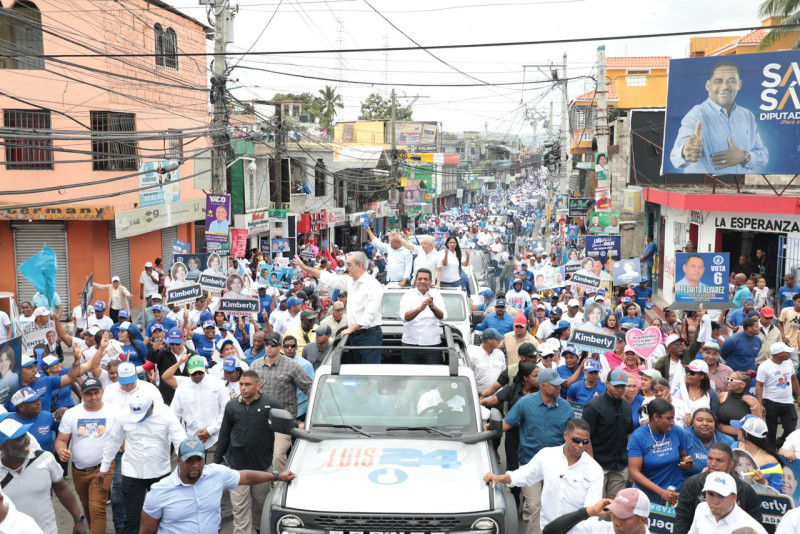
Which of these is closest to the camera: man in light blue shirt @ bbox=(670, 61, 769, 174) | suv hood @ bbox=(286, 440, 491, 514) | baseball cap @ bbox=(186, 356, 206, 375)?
suv hood @ bbox=(286, 440, 491, 514)

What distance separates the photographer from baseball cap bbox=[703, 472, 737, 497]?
529 centimetres

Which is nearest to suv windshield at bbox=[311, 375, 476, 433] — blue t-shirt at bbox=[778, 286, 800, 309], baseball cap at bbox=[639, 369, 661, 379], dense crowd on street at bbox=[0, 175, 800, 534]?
dense crowd on street at bbox=[0, 175, 800, 534]

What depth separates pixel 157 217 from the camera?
27641mm

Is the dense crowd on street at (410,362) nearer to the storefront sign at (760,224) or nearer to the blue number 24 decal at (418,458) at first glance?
the blue number 24 decal at (418,458)

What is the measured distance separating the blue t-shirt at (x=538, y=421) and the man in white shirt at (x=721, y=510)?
216cm

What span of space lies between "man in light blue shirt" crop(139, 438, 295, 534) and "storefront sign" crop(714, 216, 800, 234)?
17.9 metres

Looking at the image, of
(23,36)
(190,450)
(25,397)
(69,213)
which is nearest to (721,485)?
(190,450)

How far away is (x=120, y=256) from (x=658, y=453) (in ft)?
74.2

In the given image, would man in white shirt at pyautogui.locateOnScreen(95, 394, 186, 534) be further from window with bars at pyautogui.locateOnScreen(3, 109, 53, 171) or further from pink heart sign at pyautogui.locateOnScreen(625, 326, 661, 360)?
window with bars at pyautogui.locateOnScreen(3, 109, 53, 171)

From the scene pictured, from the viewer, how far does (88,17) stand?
80.9 ft

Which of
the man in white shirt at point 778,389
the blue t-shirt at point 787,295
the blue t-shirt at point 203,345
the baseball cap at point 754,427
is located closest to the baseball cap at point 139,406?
the blue t-shirt at point 203,345

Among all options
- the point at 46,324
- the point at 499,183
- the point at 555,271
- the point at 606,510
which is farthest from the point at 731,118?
the point at 499,183

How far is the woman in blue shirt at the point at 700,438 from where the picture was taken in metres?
6.99

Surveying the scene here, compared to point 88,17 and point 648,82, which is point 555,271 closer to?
point 88,17
